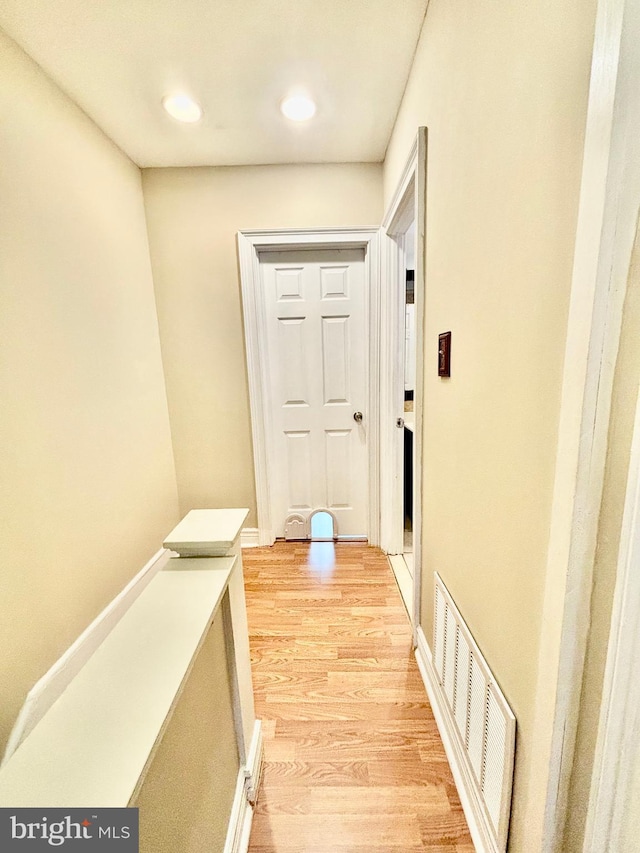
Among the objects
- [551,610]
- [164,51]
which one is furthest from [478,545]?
[164,51]

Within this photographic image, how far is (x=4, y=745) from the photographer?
3.52 ft

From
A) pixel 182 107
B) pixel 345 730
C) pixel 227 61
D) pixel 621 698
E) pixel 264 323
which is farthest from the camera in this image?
pixel 264 323

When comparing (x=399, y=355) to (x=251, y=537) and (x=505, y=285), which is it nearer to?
(x=505, y=285)

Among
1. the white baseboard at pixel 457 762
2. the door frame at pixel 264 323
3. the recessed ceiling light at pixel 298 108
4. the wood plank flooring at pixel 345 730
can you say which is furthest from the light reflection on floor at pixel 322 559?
the recessed ceiling light at pixel 298 108

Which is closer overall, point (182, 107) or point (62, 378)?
point (62, 378)

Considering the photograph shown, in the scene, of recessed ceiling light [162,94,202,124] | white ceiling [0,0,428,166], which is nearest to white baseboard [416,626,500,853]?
white ceiling [0,0,428,166]

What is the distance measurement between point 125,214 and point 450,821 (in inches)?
114

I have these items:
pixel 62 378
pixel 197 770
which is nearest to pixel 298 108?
pixel 62 378

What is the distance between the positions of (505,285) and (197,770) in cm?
120

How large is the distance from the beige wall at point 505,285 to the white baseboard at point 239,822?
68cm

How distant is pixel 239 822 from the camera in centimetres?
89

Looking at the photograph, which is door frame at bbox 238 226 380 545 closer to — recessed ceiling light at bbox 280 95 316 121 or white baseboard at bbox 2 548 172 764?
recessed ceiling light at bbox 280 95 316 121

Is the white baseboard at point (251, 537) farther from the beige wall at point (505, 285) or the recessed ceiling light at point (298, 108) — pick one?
the recessed ceiling light at point (298, 108)

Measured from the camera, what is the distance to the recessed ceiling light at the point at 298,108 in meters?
1.51
